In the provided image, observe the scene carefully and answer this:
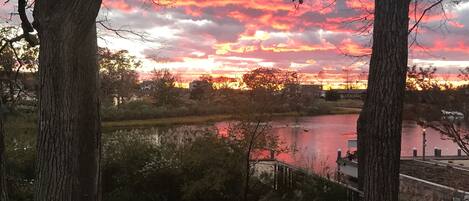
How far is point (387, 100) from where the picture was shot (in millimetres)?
6020

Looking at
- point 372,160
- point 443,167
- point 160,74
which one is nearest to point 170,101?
point 160,74

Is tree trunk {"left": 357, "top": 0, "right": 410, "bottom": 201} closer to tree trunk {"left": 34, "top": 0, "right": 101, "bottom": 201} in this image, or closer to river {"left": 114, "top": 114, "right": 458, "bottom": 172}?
tree trunk {"left": 34, "top": 0, "right": 101, "bottom": 201}

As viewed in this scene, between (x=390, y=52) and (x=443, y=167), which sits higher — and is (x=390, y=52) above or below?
above

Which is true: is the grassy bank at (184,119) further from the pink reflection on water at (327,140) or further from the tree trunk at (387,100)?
the tree trunk at (387,100)

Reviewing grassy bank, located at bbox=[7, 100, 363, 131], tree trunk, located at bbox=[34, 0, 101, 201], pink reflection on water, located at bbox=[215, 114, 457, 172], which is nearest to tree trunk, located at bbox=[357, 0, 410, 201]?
tree trunk, located at bbox=[34, 0, 101, 201]

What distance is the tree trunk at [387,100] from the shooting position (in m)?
6.01

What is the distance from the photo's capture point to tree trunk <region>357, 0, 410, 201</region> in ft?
19.7

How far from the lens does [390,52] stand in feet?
19.8

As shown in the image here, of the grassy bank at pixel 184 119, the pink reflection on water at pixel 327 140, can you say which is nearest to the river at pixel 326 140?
the pink reflection on water at pixel 327 140

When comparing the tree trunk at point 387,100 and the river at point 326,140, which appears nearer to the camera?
the tree trunk at point 387,100

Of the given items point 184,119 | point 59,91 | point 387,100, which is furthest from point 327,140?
point 59,91

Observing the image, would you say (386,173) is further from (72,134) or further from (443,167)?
(443,167)

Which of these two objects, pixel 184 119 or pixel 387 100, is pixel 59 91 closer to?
pixel 387 100

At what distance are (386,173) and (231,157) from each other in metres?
8.12
